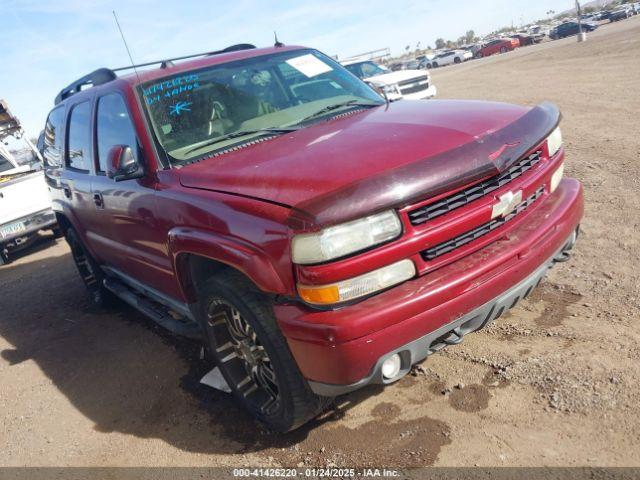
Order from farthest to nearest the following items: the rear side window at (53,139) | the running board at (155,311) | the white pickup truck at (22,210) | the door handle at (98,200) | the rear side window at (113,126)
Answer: the white pickup truck at (22,210), the rear side window at (53,139), the door handle at (98,200), the running board at (155,311), the rear side window at (113,126)

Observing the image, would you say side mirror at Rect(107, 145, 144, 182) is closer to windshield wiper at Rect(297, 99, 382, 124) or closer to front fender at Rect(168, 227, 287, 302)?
front fender at Rect(168, 227, 287, 302)

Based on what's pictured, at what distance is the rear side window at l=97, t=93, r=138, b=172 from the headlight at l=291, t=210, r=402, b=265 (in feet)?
5.39

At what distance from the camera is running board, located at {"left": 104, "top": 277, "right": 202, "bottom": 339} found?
3.53 m

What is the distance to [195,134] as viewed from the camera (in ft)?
10.8

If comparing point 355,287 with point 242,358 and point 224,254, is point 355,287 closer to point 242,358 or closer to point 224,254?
point 224,254

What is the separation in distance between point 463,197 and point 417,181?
1.03 ft

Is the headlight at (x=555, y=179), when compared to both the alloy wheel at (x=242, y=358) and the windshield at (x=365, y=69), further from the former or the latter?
the windshield at (x=365, y=69)

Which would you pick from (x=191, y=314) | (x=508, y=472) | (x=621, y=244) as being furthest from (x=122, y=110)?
(x=621, y=244)

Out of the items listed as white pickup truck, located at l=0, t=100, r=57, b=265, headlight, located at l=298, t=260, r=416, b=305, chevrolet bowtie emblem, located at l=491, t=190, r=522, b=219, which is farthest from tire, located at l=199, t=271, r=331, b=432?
white pickup truck, located at l=0, t=100, r=57, b=265

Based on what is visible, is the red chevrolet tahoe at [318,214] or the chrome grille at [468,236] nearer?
the red chevrolet tahoe at [318,214]

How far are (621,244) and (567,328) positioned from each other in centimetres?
132

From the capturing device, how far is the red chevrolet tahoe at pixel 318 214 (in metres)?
2.22

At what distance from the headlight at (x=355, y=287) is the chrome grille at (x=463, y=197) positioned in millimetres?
209

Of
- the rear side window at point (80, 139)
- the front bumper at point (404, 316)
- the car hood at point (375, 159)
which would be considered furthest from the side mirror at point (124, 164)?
the front bumper at point (404, 316)
